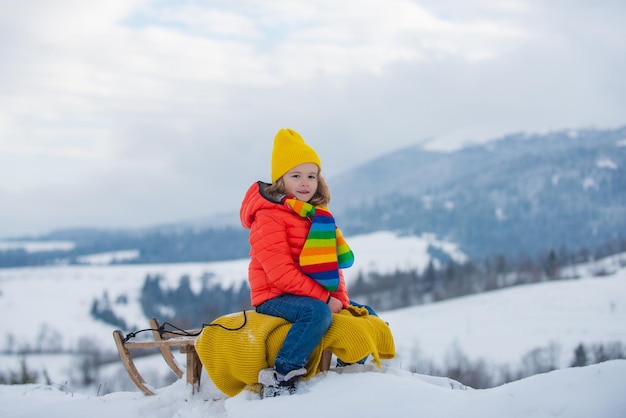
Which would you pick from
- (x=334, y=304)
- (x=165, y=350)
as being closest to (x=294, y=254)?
(x=334, y=304)

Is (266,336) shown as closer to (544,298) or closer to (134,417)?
(134,417)

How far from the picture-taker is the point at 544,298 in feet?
422

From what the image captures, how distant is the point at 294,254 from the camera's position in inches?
265

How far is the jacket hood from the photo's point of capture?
6.79 m

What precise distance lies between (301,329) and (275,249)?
2.81ft

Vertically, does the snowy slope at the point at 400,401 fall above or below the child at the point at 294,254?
below

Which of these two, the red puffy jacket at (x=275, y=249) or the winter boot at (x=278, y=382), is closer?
the winter boot at (x=278, y=382)

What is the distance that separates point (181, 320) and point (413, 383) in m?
137

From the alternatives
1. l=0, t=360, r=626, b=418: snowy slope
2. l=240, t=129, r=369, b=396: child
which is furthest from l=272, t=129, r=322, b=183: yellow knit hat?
l=0, t=360, r=626, b=418: snowy slope

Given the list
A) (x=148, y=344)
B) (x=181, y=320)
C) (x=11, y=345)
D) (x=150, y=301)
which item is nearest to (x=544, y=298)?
(x=181, y=320)

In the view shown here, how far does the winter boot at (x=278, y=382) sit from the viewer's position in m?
6.22

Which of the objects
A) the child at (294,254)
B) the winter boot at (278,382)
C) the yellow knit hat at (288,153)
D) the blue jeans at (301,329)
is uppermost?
the yellow knit hat at (288,153)

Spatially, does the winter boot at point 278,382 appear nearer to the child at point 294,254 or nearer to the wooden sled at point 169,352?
the child at point 294,254

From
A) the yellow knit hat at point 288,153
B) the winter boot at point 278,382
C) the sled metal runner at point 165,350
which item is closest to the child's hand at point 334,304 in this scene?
the winter boot at point 278,382
